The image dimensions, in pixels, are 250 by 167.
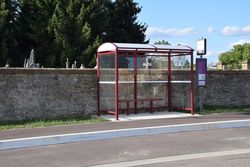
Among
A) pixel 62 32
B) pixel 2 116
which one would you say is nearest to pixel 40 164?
pixel 2 116

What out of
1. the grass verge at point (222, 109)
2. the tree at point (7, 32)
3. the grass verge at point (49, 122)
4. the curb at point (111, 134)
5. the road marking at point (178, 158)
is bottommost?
the road marking at point (178, 158)

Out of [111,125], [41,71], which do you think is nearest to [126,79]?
[41,71]

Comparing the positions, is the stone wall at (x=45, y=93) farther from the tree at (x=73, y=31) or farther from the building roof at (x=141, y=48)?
the tree at (x=73, y=31)

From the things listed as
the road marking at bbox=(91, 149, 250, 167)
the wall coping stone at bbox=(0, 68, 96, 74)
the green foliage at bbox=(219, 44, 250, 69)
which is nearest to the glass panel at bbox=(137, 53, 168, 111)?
the wall coping stone at bbox=(0, 68, 96, 74)

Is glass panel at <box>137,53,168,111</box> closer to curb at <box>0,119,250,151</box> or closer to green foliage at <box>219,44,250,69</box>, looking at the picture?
curb at <box>0,119,250,151</box>

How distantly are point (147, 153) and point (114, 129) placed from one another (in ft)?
10.3

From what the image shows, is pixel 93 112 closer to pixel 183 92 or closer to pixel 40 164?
pixel 183 92

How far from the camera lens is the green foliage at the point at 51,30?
3543 cm

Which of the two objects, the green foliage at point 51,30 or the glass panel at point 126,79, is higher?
the green foliage at point 51,30

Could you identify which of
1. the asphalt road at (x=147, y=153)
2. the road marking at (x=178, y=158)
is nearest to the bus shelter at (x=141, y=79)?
the asphalt road at (x=147, y=153)

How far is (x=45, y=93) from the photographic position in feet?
51.4

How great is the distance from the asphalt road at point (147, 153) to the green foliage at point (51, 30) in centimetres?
2374

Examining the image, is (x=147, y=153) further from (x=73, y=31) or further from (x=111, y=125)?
(x=73, y=31)

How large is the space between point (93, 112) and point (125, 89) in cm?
154
